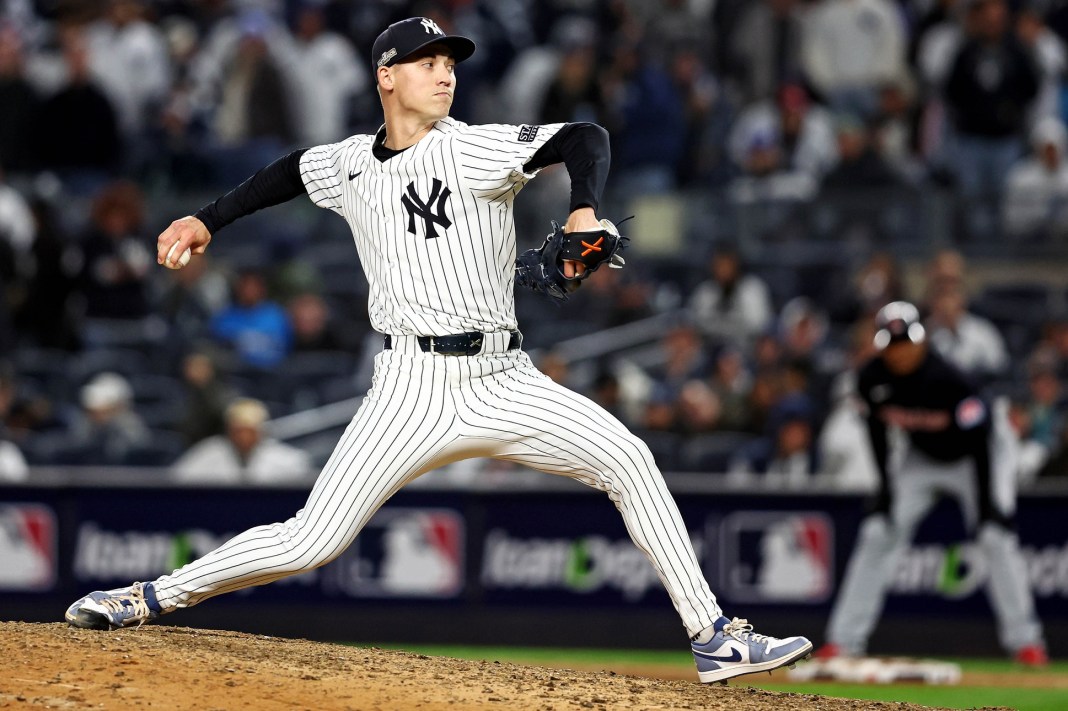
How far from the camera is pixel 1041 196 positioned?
1334 centimetres

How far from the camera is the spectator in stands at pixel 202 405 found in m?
11.9

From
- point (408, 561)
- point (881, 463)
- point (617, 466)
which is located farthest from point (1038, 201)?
point (617, 466)

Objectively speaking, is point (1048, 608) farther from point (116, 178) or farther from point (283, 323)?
point (116, 178)

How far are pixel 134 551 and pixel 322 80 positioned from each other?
516cm

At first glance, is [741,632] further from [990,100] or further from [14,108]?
[14,108]

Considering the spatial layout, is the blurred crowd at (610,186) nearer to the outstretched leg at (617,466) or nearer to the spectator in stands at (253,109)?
the spectator in stands at (253,109)

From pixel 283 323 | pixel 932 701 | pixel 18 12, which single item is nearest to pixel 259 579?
pixel 932 701

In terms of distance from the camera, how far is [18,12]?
15672 millimetres

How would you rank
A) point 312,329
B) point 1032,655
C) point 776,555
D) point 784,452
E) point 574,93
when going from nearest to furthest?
point 1032,655 < point 776,555 < point 784,452 < point 312,329 < point 574,93

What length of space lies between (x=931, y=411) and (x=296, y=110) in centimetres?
678

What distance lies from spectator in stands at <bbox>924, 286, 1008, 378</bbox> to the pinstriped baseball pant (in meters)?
6.27

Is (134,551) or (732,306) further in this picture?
(732,306)

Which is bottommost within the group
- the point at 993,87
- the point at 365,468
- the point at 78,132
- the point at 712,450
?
the point at 365,468

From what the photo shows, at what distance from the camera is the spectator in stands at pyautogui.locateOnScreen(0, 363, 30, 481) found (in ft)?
37.2
